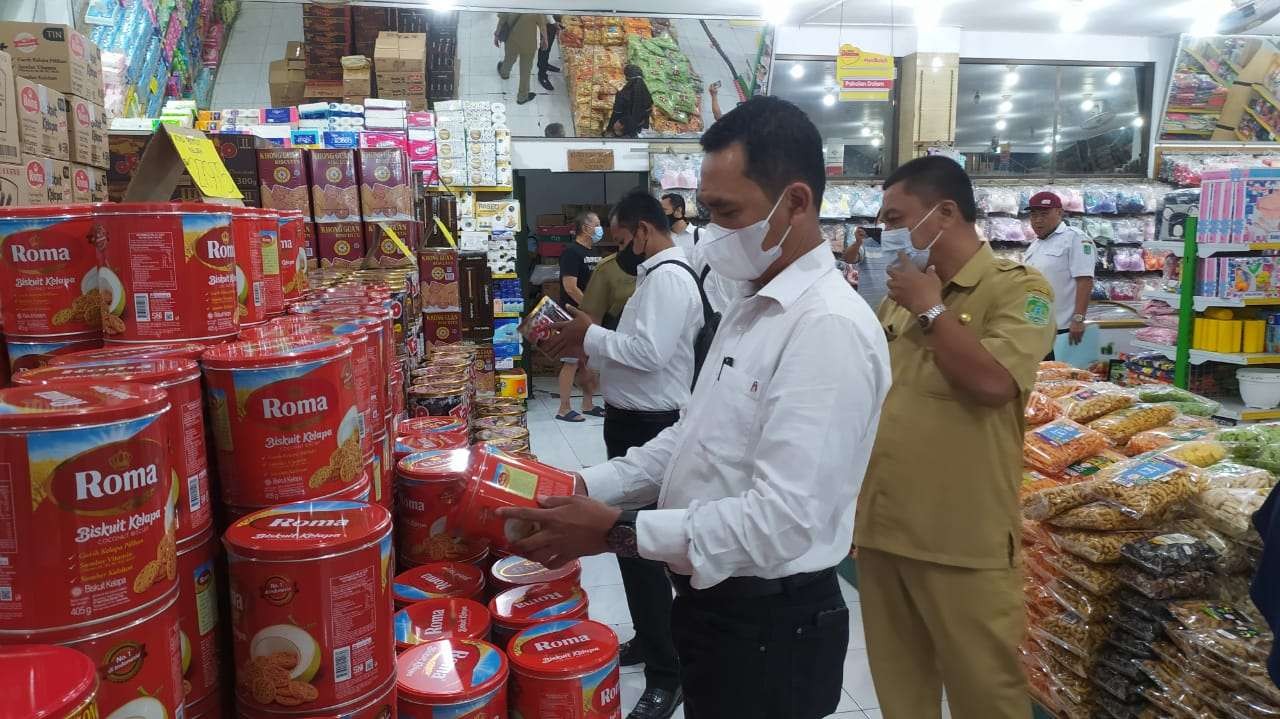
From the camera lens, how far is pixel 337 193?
312 cm

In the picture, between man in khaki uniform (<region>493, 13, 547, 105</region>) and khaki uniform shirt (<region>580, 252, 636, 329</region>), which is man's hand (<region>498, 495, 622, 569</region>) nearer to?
khaki uniform shirt (<region>580, 252, 636, 329</region>)

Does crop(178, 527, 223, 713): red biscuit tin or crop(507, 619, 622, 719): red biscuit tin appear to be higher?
crop(178, 527, 223, 713): red biscuit tin

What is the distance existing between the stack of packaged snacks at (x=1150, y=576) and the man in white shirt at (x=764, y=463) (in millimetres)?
1304

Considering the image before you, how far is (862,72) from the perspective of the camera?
7.02 m

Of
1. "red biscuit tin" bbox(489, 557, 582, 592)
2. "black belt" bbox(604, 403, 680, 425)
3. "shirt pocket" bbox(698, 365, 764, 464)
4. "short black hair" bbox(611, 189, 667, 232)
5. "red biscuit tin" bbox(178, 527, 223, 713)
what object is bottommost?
"red biscuit tin" bbox(489, 557, 582, 592)

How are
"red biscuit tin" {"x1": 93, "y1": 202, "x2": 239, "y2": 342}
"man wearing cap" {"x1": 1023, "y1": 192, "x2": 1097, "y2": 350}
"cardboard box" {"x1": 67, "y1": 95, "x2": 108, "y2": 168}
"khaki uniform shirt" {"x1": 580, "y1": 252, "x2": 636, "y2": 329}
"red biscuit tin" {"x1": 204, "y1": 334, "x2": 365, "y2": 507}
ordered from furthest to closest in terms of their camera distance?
"man wearing cap" {"x1": 1023, "y1": 192, "x2": 1097, "y2": 350} → "khaki uniform shirt" {"x1": 580, "y1": 252, "x2": 636, "y2": 329} → "cardboard box" {"x1": 67, "y1": 95, "x2": 108, "y2": 168} → "red biscuit tin" {"x1": 93, "y1": 202, "x2": 239, "y2": 342} → "red biscuit tin" {"x1": 204, "y1": 334, "x2": 365, "y2": 507}

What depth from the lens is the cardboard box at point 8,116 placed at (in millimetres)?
1963

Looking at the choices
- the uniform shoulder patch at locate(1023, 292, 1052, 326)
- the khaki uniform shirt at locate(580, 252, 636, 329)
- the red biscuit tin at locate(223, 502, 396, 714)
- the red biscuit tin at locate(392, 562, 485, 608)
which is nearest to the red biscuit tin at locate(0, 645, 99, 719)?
the red biscuit tin at locate(223, 502, 396, 714)

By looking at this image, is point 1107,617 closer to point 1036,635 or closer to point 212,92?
point 1036,635

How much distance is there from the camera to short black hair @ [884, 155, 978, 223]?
7.33 feet

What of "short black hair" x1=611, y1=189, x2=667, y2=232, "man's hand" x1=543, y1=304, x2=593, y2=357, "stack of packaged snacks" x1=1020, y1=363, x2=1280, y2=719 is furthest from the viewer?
"short black hair" x1=611, y1=189, x2=667, y2=232

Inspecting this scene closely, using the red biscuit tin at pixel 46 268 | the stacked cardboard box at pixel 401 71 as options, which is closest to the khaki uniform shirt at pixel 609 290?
the red biscuit tin at pixel 46 268

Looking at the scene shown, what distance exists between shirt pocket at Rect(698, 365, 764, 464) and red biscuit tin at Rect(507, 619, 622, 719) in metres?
0.44

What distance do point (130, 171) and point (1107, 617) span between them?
11.5 ft
